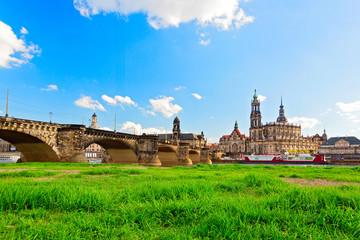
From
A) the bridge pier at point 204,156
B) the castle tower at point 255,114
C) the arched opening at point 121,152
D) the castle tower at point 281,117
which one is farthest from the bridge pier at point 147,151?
the castle tower at point 281,117

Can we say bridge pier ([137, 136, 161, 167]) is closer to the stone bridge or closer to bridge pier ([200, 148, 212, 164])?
the stone bridge

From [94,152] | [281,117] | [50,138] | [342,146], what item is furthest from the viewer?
[281,117]

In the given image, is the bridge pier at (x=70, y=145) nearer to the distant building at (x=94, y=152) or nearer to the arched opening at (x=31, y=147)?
the arched opening at (x=31, y=147)

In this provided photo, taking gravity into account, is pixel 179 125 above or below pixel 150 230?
above

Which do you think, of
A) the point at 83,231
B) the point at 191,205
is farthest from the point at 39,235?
the point at 191,205

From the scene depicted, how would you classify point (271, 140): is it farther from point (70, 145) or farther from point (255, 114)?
point (70, 145)

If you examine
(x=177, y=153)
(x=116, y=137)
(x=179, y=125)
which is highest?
(x=179, y=125)

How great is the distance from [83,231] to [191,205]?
1.73 meters

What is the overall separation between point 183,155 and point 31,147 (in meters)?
44.7

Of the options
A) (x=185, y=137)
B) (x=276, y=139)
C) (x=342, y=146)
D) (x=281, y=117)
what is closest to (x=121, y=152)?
(x=185, y=137)

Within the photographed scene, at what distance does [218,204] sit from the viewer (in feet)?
13.3

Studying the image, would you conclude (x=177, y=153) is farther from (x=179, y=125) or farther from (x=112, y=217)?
(x=112, y=217)

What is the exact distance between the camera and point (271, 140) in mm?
143500

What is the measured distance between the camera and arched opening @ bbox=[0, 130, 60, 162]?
27.2 meters
